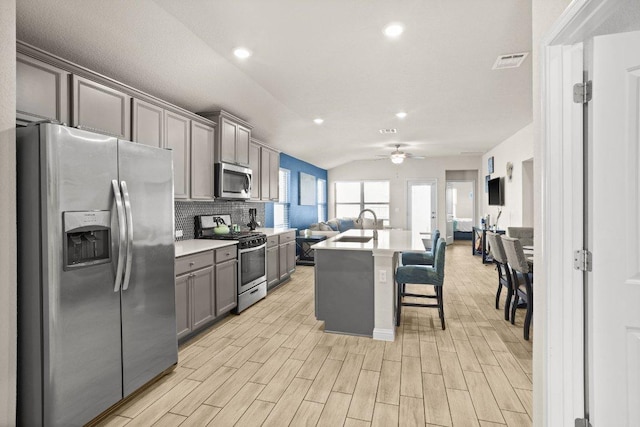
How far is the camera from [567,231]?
5.08ft

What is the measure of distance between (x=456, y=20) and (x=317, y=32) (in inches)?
39.8

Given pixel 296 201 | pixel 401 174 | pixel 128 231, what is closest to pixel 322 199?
pixel 296 201

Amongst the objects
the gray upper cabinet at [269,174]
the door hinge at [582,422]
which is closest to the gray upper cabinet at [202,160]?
the gray upper cabinet at [269,174]

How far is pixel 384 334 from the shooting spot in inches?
128

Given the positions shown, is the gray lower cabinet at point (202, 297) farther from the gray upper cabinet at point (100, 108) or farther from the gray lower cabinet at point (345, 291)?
the gray upper cabinet at point (100, 108)

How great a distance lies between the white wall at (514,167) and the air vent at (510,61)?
2.87 m

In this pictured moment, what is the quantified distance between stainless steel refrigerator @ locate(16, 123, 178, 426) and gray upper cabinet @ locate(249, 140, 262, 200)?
2.75 m

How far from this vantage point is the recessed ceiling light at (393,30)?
2523mm

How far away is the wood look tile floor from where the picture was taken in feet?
6.90

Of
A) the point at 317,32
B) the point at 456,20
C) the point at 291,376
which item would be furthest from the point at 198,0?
the point at 291,376

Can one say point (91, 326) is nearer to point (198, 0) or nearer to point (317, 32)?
point (198, 0)

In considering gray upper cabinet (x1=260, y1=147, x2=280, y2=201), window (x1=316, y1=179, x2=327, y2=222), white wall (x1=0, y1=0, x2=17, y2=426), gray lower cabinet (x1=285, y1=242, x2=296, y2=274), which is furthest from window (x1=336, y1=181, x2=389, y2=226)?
white wall (x1=0, y1=0, x2=17, y2=426)

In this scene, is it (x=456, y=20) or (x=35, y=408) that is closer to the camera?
(x=35, y=408)

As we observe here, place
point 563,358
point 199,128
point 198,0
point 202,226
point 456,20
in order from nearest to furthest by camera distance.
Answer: point 563,358
point 198,0
point 456,20
point 199,128
point 202,226
